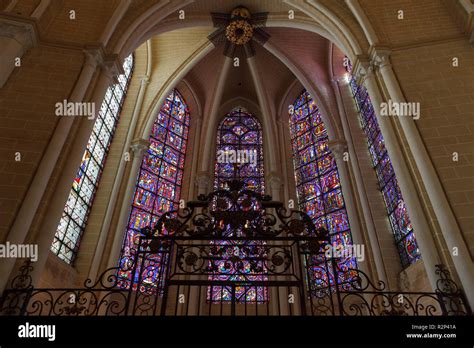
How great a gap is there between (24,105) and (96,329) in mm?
4295

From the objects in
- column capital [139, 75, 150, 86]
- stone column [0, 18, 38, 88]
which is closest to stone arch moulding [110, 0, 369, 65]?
stone column [0, 18, 38, 88]

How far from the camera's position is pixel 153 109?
12375 millimetres

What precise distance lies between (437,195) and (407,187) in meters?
0.55

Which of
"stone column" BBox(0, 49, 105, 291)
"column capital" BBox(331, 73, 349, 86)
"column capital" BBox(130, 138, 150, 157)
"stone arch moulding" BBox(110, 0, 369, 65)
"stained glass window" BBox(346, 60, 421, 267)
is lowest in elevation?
"stone column" BBox(0, 49, 105, 291)

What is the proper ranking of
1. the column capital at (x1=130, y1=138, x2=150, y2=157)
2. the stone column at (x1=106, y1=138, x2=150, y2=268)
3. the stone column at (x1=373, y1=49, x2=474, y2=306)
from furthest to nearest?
the column capital at (x1=130, y1=138, x2=150, y2=157), the stone column at (x1=106, y1=138, x2=150, y2=268), the stone column at (x1=373, y1=49, x2=474, y2=306)

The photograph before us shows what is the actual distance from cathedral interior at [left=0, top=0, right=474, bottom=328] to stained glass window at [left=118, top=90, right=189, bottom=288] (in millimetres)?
70

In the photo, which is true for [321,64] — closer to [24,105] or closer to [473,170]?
[473,170]

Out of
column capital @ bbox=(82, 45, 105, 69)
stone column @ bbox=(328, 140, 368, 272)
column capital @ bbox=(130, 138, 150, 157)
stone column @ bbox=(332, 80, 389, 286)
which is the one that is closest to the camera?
column capital @ bbox=(82, 45, 105, 69)

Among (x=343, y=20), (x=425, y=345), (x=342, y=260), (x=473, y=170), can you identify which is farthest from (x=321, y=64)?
(x=425, y=345)

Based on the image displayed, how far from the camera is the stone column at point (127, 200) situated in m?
9.46

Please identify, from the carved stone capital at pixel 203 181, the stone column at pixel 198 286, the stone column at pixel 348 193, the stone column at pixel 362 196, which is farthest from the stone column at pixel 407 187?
the carved stone capital at pixel 203 181

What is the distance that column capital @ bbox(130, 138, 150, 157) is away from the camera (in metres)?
11.5

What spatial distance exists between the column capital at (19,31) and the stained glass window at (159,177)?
5.54m

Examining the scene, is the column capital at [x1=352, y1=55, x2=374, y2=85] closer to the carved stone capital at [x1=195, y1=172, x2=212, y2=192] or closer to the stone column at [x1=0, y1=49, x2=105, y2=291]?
the stone column at [x1=0, y1=49, x2=105, y2=291]
